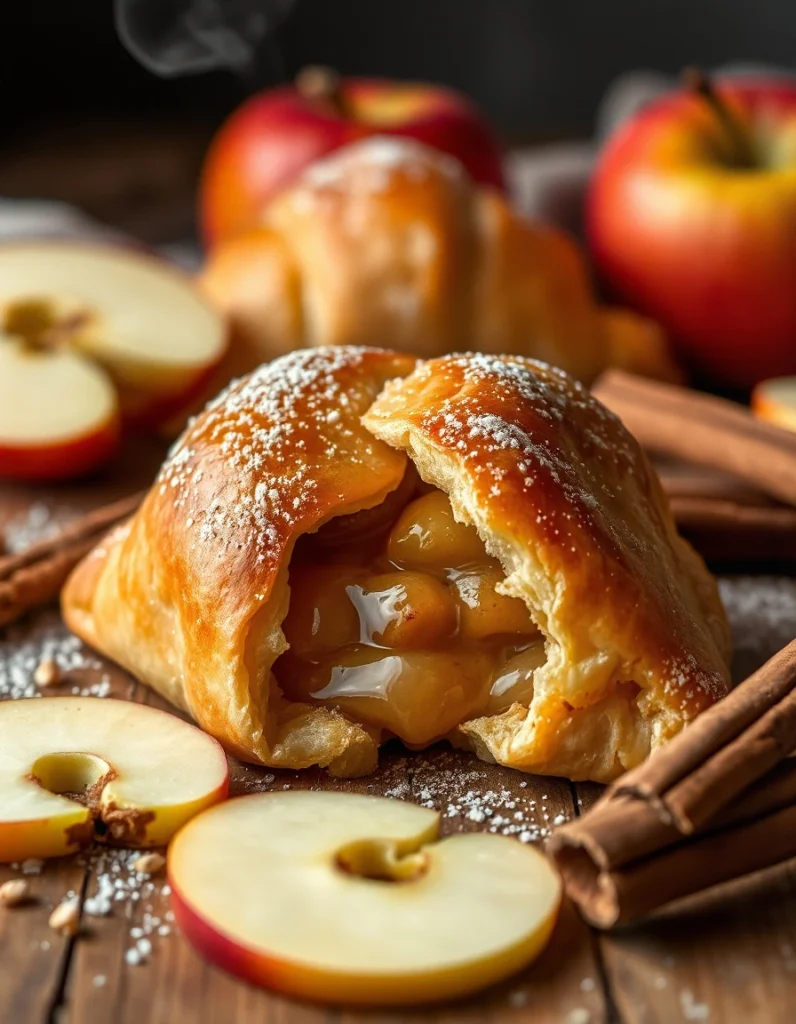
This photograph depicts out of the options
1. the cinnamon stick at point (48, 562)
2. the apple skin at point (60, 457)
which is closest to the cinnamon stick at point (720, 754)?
the cinnamon stick at point (48, 562)

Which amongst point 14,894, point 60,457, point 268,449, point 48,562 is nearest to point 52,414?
point 60,457

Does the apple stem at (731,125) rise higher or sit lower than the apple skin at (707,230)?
higher

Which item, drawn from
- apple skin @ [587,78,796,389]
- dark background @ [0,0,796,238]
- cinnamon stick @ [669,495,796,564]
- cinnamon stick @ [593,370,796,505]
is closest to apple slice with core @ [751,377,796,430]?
cinnamon stick @ [593,370,796,505]

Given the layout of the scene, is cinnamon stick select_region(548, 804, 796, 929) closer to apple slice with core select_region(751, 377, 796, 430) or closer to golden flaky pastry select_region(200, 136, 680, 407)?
apple slice with core select_region(751, 377, 796, 430)

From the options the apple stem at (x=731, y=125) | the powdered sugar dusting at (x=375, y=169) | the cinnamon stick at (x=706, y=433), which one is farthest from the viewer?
the apple stem at (x=731, y=125)

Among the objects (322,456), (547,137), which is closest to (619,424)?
(322,456)

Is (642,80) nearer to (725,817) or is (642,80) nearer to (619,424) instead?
(619,424)

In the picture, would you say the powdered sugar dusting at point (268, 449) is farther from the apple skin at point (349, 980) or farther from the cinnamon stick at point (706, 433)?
the cinnamon stick at point (706, 433)
